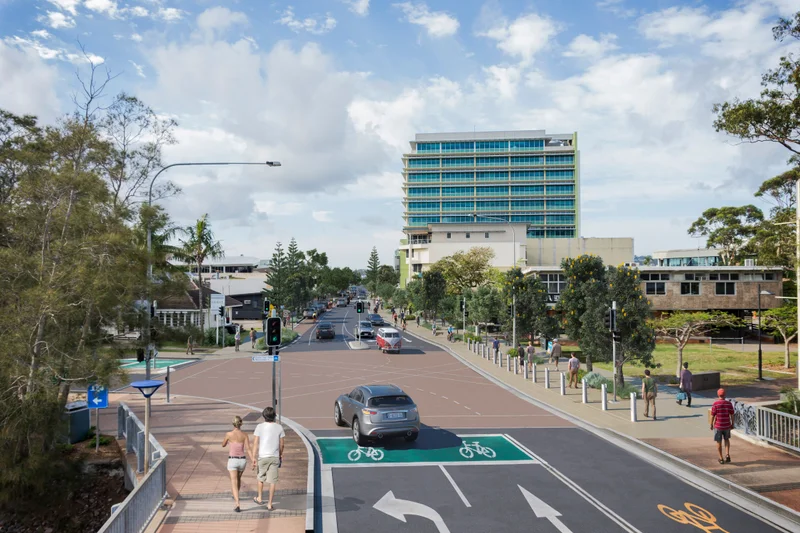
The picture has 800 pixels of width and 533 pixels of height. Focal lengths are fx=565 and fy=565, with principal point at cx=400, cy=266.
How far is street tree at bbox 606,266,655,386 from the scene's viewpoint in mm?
22281

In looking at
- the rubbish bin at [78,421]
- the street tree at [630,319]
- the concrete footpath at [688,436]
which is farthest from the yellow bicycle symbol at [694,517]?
the rubbish bin at [78,421]

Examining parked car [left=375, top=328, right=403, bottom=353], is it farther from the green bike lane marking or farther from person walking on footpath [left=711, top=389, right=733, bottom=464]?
person walking on footpath [left=711, top=389, right=733, bottom=464]

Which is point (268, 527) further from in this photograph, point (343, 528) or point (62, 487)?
point (62, 487)

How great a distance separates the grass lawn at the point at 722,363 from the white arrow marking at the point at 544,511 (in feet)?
61.0

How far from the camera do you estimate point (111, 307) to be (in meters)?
14.7

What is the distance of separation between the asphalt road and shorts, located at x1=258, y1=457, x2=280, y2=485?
3.97 feet

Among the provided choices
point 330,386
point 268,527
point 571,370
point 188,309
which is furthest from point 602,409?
point 188,309

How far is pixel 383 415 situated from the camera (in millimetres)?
14781

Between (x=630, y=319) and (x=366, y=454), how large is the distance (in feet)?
43.4

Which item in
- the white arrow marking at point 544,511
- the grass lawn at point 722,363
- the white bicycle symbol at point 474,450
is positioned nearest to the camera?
the white arrow marking at point 544,511

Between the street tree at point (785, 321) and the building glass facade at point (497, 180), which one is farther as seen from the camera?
the building glass facade at point (497, 180)

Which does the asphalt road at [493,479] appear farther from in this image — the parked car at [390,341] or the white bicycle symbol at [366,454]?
the parked car at [390,341]

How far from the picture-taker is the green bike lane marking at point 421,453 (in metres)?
13.8

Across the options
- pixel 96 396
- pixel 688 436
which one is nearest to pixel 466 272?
pixel 688 436
